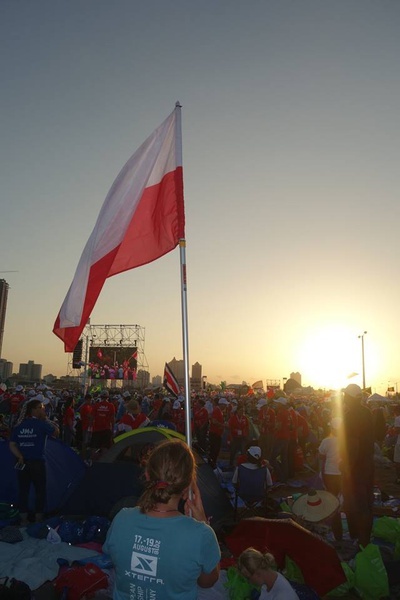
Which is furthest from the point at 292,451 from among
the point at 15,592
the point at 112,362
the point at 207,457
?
the point at 112,362

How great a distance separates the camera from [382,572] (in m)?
5.02

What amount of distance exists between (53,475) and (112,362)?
35.5 meters

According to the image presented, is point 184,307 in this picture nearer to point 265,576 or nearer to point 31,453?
point 265,576

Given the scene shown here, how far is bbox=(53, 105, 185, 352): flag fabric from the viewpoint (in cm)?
508

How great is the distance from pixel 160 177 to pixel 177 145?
0.44 m

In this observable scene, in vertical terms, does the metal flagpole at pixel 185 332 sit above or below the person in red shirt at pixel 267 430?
above

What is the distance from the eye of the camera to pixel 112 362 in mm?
43500

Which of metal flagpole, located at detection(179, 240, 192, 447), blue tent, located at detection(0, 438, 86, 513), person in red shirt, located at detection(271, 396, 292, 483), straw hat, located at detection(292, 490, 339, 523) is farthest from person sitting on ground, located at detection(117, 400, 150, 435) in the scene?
metal flagpole, located at detection(179, 240, 192, 447)

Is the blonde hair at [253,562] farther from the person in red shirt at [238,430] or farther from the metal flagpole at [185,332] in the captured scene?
the person in red shirt at [238,430]

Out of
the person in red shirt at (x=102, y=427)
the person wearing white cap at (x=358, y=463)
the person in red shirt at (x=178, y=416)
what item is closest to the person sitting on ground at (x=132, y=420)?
the person in red shirt at (x=102, y=427)

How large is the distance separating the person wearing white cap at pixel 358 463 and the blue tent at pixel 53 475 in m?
5.02

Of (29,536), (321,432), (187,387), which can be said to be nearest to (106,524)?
(29,536)

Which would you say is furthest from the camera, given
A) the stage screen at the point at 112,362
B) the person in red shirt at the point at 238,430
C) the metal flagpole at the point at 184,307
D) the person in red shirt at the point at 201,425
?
→ the stage screen at the point at 112,362

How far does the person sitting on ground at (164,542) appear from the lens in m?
2.11
